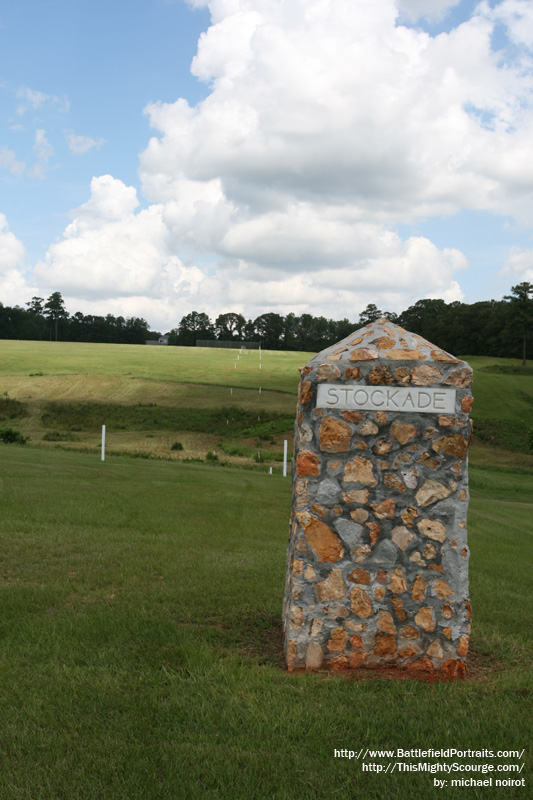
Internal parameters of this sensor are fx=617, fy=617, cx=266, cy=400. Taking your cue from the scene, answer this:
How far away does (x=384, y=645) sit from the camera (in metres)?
4.68

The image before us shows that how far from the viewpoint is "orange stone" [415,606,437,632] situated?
466 cm

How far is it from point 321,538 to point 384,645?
941 mm

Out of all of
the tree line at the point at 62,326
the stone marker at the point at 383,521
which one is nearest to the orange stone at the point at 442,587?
the stone marker at the point at 383,521

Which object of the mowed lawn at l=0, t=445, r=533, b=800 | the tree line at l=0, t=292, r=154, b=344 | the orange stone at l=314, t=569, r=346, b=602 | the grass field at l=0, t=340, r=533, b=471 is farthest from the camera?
the tree line at l=0, t=292, r=154, b=344

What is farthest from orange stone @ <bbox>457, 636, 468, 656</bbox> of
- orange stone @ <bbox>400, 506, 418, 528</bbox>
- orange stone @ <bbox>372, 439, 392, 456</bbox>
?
orange stone @ <bbox>372, 439, 392, 456</bbox>

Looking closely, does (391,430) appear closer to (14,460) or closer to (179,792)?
(179,792)

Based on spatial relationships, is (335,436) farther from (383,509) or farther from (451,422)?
(451,422)

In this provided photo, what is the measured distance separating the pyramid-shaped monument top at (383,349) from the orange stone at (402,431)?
51 centimetres

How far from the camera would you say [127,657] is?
471 centimetres

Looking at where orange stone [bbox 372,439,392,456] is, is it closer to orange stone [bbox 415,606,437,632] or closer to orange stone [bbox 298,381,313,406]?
orange stone [bbox 298,381,313,406]

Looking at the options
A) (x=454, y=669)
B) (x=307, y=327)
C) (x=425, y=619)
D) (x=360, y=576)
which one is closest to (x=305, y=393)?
(x=360, y=576)

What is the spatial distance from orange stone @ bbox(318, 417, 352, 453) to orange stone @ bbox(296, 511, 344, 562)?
54cm

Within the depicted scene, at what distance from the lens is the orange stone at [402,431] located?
15.4 ft

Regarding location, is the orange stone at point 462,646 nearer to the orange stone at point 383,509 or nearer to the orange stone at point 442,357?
the orange stone at point 383,509
